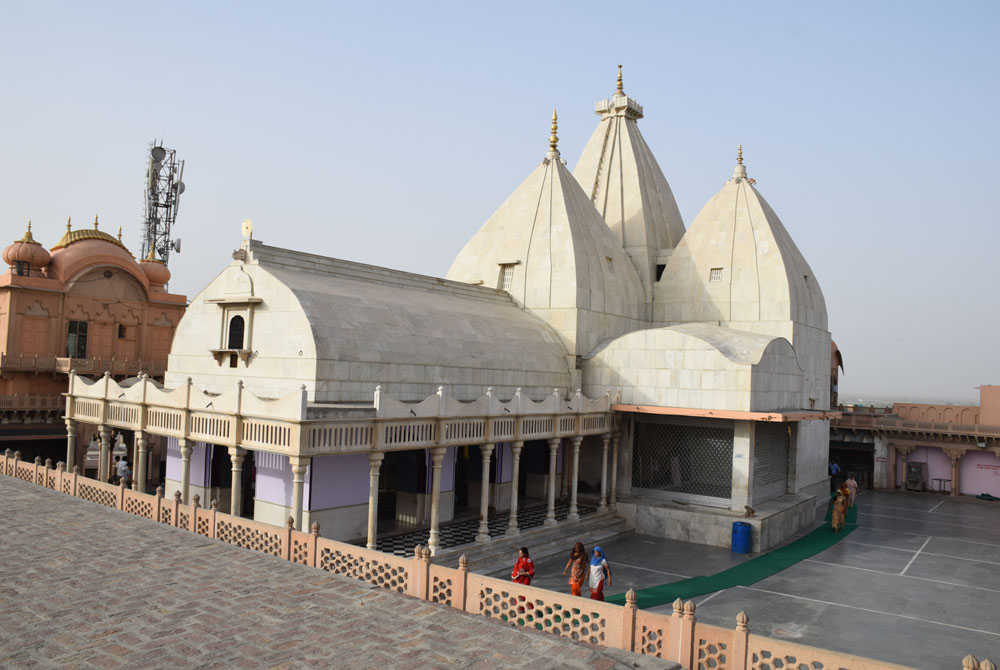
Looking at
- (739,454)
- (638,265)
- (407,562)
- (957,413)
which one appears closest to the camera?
(407,562)

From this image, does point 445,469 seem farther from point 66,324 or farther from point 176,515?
point 66,324

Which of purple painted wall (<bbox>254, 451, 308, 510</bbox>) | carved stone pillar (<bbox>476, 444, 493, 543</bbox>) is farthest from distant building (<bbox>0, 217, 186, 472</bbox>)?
carved stone pillar (<bbox>476, 444, 493, 543</bbox>)

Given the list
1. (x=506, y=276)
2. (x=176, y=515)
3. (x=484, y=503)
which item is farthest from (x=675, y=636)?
(x=506, y=276)

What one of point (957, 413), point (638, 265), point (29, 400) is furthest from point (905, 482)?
point (29, 400)

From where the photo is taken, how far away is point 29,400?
29359 mm

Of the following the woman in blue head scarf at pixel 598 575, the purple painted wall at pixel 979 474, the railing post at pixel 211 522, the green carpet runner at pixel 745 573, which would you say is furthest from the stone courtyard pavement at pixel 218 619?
the purple painted wall at pixel 979 474

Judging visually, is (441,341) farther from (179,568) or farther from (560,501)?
(179,568)

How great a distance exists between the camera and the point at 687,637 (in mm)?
8820

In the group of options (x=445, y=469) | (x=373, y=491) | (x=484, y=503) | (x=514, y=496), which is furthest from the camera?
(x=445, y=469)

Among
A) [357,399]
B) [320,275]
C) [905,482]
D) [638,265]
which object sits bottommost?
[905,482]

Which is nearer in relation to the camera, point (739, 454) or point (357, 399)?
point (357, 399)

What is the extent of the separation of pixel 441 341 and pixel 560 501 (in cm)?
780

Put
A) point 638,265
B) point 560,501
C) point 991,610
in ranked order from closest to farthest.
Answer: point 991,610 < point 560,501 < point 638,265

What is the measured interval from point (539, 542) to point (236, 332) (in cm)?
999
